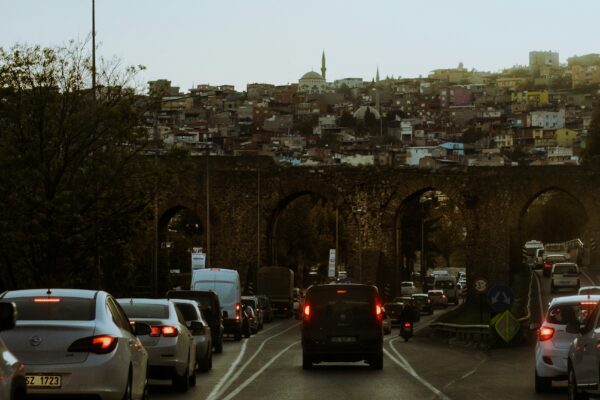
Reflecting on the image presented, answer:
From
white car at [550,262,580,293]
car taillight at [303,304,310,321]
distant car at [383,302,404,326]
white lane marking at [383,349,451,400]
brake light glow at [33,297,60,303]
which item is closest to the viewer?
brake light glow at [33,297,60,303]

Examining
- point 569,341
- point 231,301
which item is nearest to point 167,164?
point 231,301

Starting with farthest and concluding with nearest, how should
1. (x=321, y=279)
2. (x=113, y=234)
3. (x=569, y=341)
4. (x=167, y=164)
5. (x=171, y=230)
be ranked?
(x=171, y=230)
(x=321, y=279)
(x=167, y=164)
(x=113, y=234)
(x=569, y=341)

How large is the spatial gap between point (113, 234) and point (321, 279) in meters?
73.9

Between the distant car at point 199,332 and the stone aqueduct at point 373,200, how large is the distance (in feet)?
167

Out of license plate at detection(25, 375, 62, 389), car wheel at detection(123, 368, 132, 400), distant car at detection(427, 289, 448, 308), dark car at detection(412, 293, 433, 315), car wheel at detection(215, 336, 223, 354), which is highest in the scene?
license plate at detection(25, 375, 62, 389)

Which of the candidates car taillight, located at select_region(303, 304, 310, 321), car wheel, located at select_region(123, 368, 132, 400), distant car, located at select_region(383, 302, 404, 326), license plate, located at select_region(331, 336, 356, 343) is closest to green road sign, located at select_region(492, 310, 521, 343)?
car taillight, located at select_region(303, 304, 310, 321)

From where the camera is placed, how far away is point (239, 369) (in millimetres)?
26141

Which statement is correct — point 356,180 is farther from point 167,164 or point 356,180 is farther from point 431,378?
point 431,378

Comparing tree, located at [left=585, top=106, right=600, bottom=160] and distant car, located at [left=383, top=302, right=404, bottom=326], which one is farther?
tree, located at [left=585, top=106, right=600, bottom=160]

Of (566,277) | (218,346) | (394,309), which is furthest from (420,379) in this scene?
(566,277)

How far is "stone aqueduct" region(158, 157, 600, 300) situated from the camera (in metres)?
76.1

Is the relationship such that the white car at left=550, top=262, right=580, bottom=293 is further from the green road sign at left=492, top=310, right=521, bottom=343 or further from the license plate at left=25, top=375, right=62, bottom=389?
the license plate at left=25, top=375, right=62, bottom=389

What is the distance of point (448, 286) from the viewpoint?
91.5 metres

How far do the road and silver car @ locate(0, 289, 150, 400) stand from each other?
17.1 feet
